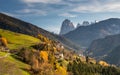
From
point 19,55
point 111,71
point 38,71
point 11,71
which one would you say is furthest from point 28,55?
point 111,71

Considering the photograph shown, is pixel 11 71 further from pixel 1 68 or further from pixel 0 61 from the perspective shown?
pixel 0 61

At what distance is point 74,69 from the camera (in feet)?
499

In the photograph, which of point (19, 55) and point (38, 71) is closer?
point (38, 71)

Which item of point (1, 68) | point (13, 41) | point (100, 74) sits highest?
point (13, 41)

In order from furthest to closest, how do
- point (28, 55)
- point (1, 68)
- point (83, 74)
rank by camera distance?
point (83, 74) < point (28, 55) < point (1, 68)

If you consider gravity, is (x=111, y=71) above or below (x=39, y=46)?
below

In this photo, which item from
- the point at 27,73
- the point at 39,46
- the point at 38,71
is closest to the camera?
the point at 27,73

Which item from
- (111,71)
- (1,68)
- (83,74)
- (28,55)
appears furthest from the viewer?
(111,71)

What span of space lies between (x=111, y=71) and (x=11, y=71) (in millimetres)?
128203

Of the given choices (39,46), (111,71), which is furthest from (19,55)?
(111,71)

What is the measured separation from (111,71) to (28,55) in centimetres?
9865

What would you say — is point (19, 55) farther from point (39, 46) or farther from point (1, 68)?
point (39, 46)

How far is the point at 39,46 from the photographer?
559ft

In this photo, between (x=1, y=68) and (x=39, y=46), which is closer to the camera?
(x=1, y=68)
